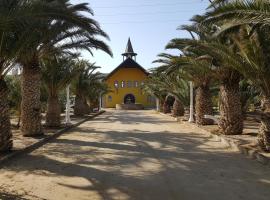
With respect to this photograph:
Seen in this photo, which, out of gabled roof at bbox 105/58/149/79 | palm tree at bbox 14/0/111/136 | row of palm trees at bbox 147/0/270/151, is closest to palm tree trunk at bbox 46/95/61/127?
palm tree at bbox 14/0/111/136

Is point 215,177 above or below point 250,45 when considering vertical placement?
below

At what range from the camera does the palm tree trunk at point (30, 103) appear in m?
15.6

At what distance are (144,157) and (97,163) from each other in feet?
5.04

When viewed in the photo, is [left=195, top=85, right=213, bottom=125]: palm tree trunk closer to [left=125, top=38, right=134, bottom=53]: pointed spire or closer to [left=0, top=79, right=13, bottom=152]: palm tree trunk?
[left=0, top=79, right=13, bottom=152]: palm tree trunk

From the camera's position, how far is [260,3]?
9.07 metres

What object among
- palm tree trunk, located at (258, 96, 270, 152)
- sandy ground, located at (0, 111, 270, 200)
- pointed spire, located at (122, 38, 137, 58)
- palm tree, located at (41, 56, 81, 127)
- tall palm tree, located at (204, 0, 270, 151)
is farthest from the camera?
pointed spire, located at (122, 38, 137, 58)

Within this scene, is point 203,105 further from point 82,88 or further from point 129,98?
point 129,98

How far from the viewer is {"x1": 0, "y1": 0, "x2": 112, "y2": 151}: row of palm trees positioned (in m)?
10.8

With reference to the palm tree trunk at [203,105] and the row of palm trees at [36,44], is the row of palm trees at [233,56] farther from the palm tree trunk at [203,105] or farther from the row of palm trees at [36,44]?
the row of palm trees at [36,44]

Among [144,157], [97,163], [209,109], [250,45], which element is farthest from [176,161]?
[209,109]

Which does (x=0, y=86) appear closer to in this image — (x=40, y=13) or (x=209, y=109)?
(x=40, y=13)

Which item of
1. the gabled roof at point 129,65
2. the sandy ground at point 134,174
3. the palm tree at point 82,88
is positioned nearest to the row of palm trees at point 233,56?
the sandy ground at point 134,174

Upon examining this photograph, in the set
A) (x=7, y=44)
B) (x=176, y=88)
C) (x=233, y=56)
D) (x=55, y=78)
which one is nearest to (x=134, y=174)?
(x=7, y=44)

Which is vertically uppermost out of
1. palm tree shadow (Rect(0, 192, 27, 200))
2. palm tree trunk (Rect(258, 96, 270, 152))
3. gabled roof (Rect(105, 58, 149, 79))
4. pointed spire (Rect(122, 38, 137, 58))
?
pointed spire (Rect(122, 38, 137, 58))
